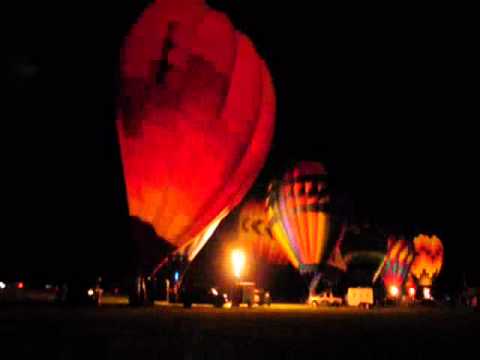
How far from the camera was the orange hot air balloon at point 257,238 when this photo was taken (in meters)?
50.6

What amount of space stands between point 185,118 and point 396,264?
120 ft

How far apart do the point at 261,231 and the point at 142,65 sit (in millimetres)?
24410

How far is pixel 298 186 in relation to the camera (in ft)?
147

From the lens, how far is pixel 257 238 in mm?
50688

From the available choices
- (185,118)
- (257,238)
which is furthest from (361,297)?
(185,118)

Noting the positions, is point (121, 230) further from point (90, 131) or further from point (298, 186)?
point (298, 186)

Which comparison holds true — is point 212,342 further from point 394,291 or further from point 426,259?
point 426,259

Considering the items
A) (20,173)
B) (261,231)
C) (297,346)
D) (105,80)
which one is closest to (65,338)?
(297,346)

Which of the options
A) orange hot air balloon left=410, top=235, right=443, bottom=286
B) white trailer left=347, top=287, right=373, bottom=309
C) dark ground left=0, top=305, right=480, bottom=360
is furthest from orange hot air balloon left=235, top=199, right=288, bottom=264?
dark ground left=0, top=305, right=480, bottom=360

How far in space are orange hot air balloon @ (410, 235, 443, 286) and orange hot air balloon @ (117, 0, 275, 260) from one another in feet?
145

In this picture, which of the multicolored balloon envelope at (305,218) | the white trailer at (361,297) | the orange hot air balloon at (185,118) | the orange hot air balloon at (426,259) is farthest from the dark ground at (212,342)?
the orange hot air balloon at (426,259)

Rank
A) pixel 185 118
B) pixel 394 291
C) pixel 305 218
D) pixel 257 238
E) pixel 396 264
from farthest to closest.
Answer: pixel 396 264 < pixel 394 291 < pixel 257 238 < pixel 305 218 < pixel 185 118

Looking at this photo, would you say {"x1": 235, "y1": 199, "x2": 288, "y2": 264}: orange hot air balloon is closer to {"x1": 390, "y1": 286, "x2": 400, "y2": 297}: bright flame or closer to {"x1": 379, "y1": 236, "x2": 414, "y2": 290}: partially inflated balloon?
{"x1": 390, "y1": 286, "x2": 400, "y2": 297}: bright flame

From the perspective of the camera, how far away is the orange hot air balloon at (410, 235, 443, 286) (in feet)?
229
